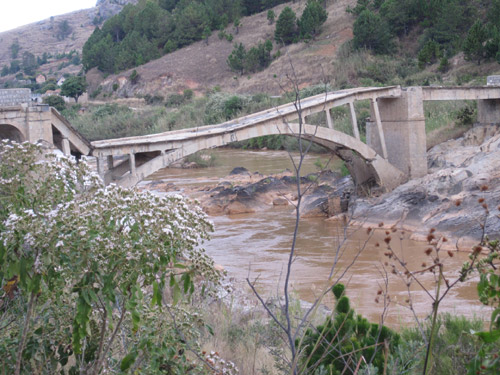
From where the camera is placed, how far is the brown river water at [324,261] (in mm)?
9803

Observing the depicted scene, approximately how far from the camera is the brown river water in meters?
9.80

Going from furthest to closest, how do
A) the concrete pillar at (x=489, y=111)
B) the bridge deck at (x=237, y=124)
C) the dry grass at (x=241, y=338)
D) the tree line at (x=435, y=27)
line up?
the tree line at (x=435, y=27) → the concrete pillar at (x=489, y=111) → the bridge deck at (x=237, y=124) → the dry grass at (x=241, y=338)

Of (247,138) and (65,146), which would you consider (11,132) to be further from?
(247,138)

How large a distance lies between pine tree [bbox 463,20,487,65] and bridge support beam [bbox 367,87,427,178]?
22.0 meters

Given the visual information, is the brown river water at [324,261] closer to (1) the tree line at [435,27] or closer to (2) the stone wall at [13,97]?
(2) the stone wall at [13,97]

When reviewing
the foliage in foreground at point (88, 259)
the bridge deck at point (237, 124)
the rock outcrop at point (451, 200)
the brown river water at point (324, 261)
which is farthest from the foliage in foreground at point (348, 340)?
the rock outcrop at point (451, 200)

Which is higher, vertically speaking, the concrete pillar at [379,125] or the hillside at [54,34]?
the hillside at [54,34]

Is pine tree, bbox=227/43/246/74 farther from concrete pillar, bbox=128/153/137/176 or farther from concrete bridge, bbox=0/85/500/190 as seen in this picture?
concrete pillar, bbox=128/153/137/176

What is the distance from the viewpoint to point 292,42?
6084 centimetres

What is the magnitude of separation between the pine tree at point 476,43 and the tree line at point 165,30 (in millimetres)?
37074

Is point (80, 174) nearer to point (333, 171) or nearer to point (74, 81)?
point (333, 171)

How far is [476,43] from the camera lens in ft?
122

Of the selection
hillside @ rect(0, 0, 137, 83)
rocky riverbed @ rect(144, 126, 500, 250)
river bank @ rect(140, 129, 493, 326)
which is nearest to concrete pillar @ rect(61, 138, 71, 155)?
river bank @ rect(140, 129, 493, 326)

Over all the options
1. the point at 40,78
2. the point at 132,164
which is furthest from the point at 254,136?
the point at 40,78
